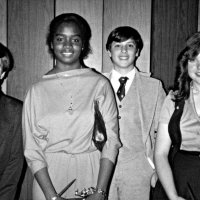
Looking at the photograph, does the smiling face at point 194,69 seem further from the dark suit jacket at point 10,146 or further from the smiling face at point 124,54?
the dark suit jacket at point 10,146

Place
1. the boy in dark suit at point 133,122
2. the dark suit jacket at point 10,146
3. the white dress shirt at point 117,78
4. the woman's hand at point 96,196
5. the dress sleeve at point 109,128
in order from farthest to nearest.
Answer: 1. the white dress shirt at point 117,78
2. the boy in dark suit at point 133,122
3. the dark suit jacket at point 10,146
4. the dress sleeve at point 109,128
5. the woman's hand at point 96,196

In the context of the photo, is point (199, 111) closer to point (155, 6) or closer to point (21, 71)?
point (155, 6)

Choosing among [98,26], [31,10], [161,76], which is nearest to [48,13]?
[31,10]

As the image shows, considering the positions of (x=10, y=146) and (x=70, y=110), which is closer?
(x=70, y=110)

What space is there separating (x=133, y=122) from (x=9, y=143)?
83 cm

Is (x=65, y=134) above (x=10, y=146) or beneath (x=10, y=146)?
above

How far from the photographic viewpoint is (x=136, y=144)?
2.03 metres

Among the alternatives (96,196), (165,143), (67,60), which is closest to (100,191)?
(96,196)

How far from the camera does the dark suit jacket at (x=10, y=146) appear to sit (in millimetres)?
1886

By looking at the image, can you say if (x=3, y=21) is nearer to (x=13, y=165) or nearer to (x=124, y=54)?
(x=124, y=54)

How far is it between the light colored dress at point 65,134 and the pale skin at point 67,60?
0.17 ft

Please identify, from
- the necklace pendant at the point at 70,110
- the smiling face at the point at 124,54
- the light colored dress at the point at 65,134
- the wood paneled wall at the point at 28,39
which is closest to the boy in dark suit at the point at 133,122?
the smiling face at the point at 124,54

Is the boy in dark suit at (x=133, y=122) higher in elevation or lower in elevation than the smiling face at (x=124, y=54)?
lower

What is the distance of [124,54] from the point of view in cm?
209
